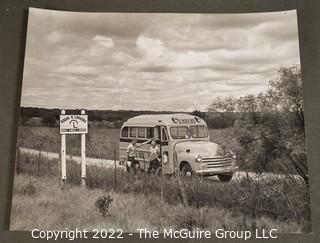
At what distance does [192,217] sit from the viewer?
39.2 inches

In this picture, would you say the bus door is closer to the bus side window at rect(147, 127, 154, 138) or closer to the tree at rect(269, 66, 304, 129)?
the bus side window at rect(147, 127, 154, 138)

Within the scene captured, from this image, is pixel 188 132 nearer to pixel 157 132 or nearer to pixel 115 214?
pixel 157 132

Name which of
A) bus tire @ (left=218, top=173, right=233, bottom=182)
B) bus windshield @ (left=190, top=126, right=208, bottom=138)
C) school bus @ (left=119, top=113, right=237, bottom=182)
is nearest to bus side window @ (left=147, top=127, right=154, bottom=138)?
school bus @ (left=119, top=113, right=237, bottom=182)

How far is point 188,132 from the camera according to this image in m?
1.05

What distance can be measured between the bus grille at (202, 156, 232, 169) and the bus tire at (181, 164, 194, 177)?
0.16 ft

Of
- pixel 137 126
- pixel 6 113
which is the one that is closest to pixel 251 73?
pixel 137 126

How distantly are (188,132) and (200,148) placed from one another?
0.06 meters

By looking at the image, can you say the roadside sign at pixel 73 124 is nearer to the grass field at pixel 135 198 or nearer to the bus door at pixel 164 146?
the grass field at pixel 135 198

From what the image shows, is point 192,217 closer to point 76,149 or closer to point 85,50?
point 76,149

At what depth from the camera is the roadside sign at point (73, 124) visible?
3.45 feet

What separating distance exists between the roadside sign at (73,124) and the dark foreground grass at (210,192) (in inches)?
3.7

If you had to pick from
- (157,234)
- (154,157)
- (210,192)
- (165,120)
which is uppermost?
(165,120)

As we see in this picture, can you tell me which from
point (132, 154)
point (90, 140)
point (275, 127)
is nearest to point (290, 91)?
point (275, 127)

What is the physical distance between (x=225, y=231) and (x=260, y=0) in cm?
72
